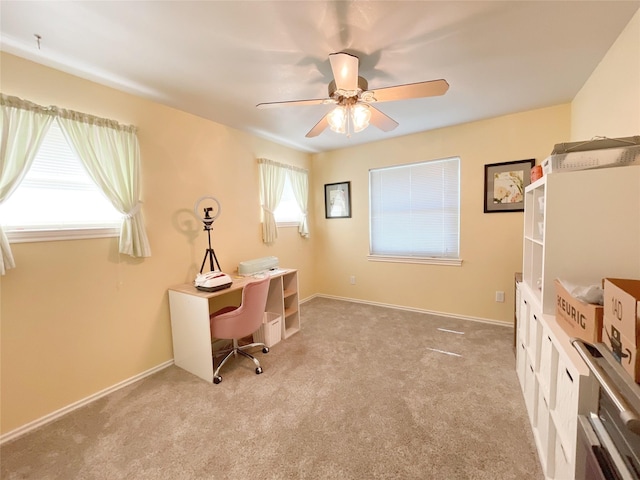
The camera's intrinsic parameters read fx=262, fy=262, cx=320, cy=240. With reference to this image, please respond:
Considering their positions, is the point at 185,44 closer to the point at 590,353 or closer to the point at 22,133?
the point at 22,133

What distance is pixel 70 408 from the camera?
1943 mm

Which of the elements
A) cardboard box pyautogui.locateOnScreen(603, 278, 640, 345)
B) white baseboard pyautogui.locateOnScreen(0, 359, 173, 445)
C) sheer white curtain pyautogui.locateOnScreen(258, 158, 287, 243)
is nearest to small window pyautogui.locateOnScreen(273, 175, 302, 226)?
sheer white curtain pyautogui.locateOnScreen(258, 158, 287, 243)

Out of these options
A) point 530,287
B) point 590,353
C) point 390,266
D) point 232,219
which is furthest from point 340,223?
point 590,353

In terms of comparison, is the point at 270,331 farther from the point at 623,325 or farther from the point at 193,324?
the point at 623,325

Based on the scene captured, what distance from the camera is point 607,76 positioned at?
1.86 m

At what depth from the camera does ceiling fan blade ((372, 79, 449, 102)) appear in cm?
161

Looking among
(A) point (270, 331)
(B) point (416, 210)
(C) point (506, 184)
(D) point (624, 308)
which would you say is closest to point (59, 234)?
(A) point (270, 331)

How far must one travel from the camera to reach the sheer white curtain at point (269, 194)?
353cm

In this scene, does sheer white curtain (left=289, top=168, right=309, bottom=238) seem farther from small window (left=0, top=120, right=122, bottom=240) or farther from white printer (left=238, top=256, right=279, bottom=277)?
small window (left=0, top=120, right=122, bottom=240)

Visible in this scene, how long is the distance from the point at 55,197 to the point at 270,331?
2130 millimetres

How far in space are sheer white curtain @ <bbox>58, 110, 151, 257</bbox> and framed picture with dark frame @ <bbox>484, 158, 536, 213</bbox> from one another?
145 inches

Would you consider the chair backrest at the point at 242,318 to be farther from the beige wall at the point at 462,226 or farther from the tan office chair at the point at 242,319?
the beige wall at the point at 462,226

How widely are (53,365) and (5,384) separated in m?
0.22

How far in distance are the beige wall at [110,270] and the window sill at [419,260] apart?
2052 mm
